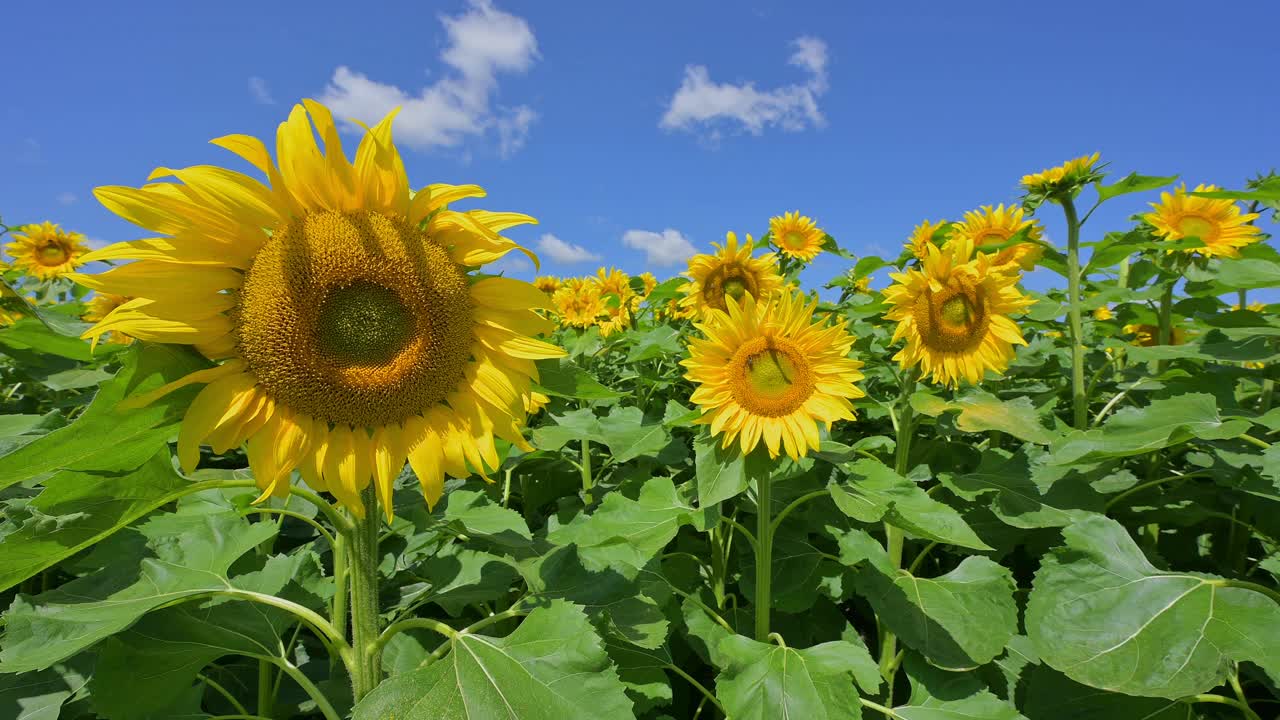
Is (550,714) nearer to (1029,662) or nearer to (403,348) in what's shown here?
(403,348)

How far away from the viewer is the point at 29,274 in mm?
6242

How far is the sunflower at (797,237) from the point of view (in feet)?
16.6

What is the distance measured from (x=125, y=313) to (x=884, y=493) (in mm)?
2023

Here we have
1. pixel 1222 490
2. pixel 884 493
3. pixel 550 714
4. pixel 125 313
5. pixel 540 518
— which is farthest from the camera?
pixel 540 518

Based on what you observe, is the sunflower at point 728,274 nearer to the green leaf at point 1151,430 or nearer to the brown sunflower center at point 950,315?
the brown sunflower center at point 950,315

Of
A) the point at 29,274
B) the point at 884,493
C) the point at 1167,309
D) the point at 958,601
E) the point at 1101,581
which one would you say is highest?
the point at 29,274

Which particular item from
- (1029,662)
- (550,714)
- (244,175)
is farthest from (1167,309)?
(244,175)

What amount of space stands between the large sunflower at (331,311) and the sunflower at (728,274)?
257 centimetres

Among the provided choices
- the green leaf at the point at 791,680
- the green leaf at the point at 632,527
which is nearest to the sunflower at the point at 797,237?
the green leaf at the point at 632,527

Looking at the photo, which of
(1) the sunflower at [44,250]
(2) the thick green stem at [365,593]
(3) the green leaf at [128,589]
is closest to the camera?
(3) the green leaf at [128,589]

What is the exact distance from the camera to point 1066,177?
3.04 metres

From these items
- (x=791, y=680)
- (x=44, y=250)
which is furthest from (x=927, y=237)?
(x=44, y=250)

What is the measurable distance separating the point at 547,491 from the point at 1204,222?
358 cm

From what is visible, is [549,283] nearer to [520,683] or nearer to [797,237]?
[797,237]
